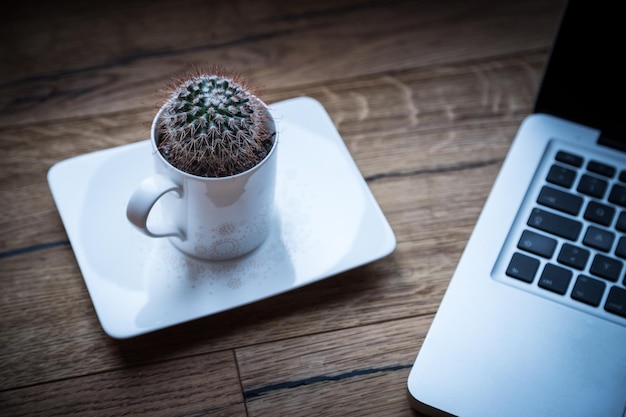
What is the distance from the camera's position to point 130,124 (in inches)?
32.4

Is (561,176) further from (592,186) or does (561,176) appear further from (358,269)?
(358,269)

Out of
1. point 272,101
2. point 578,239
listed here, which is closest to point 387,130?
point 272,101

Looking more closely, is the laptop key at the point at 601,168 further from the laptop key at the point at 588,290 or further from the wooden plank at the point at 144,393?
the wooden plank at the point at 144,393

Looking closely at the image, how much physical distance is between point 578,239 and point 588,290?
57mm

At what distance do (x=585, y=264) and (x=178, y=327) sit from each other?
0.41 m

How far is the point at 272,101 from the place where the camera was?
0.85 metres

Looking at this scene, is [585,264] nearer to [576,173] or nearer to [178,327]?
[576,173]

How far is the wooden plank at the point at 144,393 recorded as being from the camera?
0.63 meters

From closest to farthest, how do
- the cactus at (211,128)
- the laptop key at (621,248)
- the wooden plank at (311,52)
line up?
the cactus at (211,128), the laptop key at (621,248), the wooden plank at (311,52)

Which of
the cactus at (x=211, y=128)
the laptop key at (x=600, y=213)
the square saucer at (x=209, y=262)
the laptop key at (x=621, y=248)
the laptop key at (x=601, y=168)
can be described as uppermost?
the cactus at (x=211, y=128)

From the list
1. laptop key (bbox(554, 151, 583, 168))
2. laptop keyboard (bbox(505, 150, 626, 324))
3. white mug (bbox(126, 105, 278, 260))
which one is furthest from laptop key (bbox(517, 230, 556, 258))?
white mug (bbox(126, 105, 278, 260))

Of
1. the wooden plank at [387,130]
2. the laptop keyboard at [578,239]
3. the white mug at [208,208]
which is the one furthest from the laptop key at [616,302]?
the white mug at [208,208]

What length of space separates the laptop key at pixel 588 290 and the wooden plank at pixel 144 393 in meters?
0.34

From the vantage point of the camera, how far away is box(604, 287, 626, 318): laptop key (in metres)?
0.66
